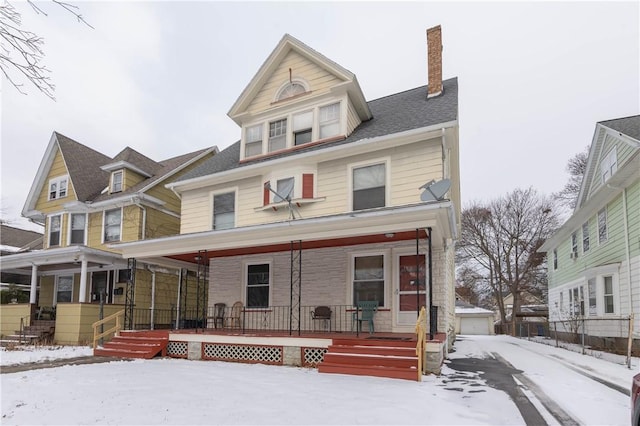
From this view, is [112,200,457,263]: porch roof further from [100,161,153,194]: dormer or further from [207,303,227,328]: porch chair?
[100,161,153,194]: dormer

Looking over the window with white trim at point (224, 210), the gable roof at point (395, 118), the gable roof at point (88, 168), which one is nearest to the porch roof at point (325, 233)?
the window with white trim at point (224, 210)

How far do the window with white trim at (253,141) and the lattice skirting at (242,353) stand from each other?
6.21 m

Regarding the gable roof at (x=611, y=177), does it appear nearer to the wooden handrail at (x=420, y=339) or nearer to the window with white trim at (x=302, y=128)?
the wooden handrail at (x=420, y=339)

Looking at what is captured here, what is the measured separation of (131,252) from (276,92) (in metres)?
6.69

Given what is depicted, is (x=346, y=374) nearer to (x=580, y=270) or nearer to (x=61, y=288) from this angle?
(x=580, y=270)

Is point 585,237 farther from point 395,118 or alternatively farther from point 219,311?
point 219,311

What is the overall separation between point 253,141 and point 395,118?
15.4ft

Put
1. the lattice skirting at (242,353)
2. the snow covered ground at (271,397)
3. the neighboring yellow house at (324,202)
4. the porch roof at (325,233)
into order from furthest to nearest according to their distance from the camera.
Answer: the neighboring yellow house at (324,202)
the lattice skirting at (242,353)
the porch roof at (325,233)
the snow covered ground at (271,397)

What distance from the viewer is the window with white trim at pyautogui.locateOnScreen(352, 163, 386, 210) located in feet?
38.7

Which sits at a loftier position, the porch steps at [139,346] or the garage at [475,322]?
the porch steps at [139,346]

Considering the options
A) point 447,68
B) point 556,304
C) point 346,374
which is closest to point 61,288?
point 346,374

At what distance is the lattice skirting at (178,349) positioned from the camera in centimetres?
1158

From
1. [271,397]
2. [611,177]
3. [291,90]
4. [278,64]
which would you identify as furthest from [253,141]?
[611,177]

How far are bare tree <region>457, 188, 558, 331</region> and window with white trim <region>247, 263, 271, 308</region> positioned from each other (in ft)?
85.0
